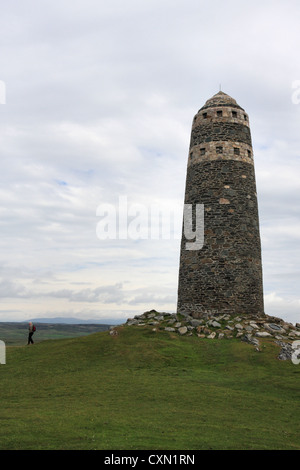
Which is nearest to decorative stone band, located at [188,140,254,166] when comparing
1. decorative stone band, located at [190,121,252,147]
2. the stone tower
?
the stone tower

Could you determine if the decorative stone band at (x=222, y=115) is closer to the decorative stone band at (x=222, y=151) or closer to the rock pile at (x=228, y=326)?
the decorative stone band at (x=222, y=151)

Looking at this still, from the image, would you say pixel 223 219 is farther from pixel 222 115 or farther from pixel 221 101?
pixel 221 101

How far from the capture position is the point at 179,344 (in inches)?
1003

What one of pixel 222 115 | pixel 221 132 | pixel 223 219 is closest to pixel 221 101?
pixel 222 115

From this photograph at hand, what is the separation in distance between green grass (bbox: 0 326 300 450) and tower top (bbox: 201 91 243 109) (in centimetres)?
1993

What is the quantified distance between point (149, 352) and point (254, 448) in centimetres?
1281

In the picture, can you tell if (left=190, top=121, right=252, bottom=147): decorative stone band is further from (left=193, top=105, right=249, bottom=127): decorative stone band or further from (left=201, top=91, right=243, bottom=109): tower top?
(left=201, top=91, right=243, bottom=109): tower top

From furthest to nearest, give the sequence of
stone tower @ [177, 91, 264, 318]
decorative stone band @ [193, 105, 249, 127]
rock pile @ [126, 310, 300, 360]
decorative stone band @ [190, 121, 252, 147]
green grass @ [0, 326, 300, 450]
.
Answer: decorative stone band @ [193, 105, 249, 127]
decorative stone band @ [190, 121, 252, 147]
stone tower @ [177, 91, 264, 318]
rock pile @ [126, 310, 300, 360]
green grass @ [0, 326, 300, 450]

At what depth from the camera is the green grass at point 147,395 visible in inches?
455

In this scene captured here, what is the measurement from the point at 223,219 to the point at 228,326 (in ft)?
28.2

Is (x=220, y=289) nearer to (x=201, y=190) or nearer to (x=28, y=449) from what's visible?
(x=201, y=190)

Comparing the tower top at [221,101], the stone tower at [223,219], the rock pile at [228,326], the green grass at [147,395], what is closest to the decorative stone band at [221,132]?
the stone tower at [223,219]

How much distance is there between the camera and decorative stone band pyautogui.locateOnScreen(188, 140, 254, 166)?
34156mm

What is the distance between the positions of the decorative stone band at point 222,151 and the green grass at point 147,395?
15.0m
